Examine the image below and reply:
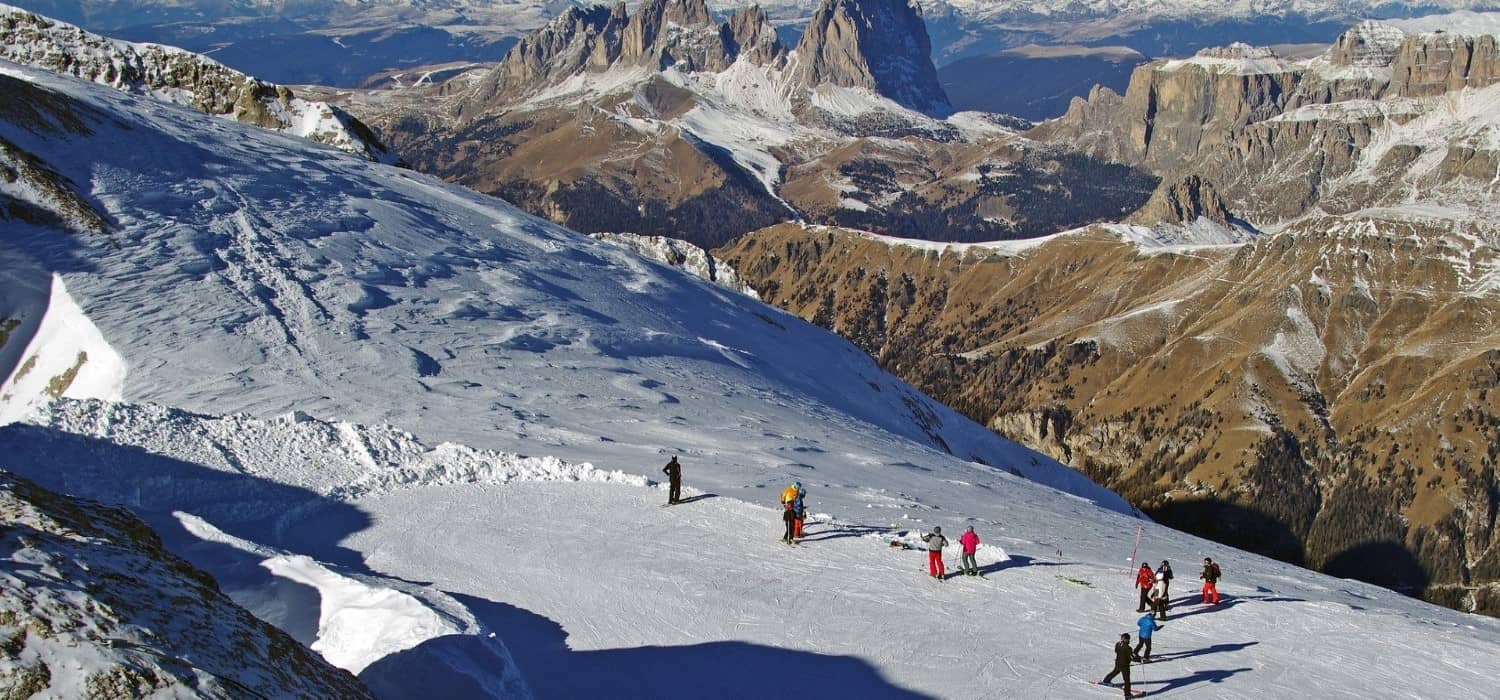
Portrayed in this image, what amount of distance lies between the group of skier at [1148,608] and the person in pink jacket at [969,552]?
4.71m

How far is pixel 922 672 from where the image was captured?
24.2 metres

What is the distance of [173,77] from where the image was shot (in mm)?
114438

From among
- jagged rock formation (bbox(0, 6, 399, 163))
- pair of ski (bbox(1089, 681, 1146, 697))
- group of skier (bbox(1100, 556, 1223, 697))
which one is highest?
jagged rock formation (bbox(0, 6, 399, 163))

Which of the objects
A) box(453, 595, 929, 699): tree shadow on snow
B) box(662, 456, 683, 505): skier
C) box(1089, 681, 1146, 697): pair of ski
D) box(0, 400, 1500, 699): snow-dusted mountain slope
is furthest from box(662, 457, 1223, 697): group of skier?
box(453, 595, 929, 699): tree shadow on snow

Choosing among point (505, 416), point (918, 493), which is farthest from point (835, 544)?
point (505, 416)

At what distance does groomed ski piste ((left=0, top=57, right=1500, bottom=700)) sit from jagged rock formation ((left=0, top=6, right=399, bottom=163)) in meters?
30.2

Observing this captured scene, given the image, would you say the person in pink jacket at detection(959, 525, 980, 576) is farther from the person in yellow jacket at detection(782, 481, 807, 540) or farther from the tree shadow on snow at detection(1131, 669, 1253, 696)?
the tree shadow on snow at detection(1131, 669, 1253, 696)

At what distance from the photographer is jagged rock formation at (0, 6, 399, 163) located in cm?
10869

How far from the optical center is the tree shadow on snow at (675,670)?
21781mm

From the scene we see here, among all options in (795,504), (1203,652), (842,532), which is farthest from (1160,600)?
(795,504)

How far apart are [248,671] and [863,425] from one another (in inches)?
2602

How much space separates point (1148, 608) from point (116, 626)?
26.7m

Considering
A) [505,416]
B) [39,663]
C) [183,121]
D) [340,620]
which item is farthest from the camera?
[183,121]

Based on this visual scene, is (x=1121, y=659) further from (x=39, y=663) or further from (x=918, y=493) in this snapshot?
(x=918, y=493)
